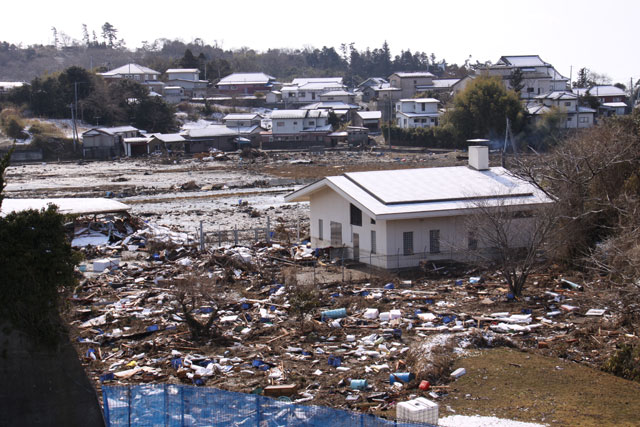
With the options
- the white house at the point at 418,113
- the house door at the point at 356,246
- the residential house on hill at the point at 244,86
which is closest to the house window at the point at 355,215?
the house door at the point at 356,246

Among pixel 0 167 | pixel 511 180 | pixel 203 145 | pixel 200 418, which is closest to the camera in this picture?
pixel 200 418

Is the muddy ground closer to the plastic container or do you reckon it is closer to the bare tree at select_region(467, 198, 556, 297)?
the plastic container

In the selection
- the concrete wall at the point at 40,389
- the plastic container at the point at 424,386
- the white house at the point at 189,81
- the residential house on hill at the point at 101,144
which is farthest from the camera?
the white house at the point at 189,81

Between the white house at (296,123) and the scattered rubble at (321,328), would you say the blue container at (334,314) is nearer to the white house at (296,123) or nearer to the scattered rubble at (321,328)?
the scattered rubble at (321,328)

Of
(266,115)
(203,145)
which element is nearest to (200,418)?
(203,145)

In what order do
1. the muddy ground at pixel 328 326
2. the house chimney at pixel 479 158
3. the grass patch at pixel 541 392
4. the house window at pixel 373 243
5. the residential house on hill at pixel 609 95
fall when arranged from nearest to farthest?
the grass patch at pixel 541 392 < the muddy ground at pixel 328 326 < the house window at pixel 373 243 < the house chimney at pixel 479 158 < the residential house on hill at pixel 609 95

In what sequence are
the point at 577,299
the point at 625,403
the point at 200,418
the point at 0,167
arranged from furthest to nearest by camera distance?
the point at 577,299, the point at 625,403, the point at 0,167, the point at 200,418

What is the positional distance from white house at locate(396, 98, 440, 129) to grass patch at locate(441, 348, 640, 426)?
215 ft

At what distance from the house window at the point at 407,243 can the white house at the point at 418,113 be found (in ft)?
185

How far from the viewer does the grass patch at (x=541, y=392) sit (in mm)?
10391

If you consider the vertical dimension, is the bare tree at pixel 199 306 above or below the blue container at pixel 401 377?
above

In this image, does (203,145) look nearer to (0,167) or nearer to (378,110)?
(378,110)

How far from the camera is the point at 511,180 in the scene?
78.2ft

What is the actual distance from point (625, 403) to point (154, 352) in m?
8.39
